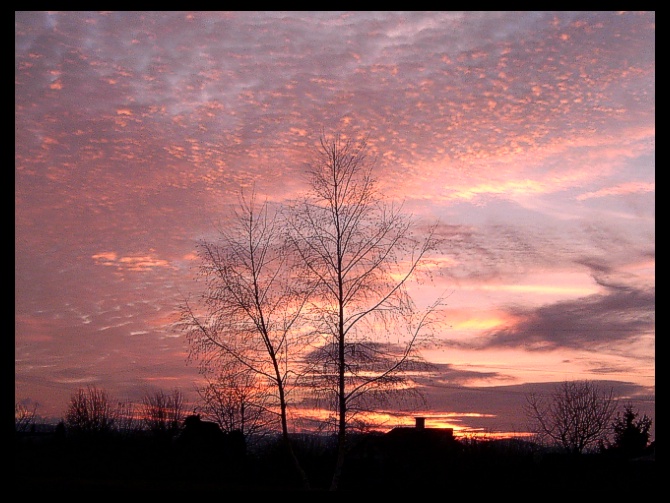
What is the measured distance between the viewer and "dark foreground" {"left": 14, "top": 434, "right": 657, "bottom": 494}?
13.4 metres

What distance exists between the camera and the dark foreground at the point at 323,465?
529 inches

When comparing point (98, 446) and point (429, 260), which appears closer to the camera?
point (429, 260)

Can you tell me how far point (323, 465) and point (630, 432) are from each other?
1809 centimetres

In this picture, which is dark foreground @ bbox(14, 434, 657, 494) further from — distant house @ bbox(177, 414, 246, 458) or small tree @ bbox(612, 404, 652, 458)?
small tree @ bbox(612, 404, 652, 458)

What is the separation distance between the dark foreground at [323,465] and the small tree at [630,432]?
9.92 meters

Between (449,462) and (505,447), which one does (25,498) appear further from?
(505,447)

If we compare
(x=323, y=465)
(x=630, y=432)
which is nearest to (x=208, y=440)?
(x=323, y=465)

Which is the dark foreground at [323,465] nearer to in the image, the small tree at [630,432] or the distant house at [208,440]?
the distant house at [208,440]

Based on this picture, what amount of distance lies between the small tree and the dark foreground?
9.92m

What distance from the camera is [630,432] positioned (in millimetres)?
27094
